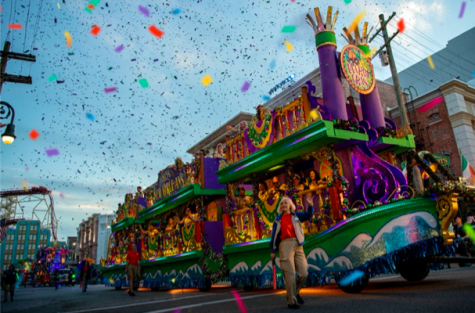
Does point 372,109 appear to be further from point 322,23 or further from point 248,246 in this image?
point 248,246

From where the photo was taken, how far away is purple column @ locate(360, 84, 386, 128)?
9.52 metres

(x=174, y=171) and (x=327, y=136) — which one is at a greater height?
(x=174, y=171)

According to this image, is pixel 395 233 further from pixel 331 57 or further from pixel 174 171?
pixel 174 171

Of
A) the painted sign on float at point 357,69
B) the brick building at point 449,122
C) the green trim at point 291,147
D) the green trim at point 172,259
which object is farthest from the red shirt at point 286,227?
the brick building at point 449,122

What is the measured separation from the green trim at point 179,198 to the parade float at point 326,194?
43mm

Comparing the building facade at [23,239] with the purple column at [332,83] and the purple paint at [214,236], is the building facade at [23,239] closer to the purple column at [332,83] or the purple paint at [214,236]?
the purple paint at [214,236]

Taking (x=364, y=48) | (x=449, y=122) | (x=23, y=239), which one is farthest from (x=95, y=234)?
(x=364, y=48)

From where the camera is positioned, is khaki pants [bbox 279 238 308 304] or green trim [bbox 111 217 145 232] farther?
green trim [bbox 111 217 145 232]

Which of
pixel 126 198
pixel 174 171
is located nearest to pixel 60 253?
pixel 126 198

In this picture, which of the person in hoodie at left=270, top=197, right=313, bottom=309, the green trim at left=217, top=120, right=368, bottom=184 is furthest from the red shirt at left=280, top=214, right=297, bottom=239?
the green trim at left=217, top=120, right=368, bottom=184

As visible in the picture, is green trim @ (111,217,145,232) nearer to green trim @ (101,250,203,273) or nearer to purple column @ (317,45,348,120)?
green trim @ (101,250,203,273)

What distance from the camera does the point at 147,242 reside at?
15695mm

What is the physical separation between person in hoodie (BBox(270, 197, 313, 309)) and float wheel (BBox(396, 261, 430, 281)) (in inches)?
119

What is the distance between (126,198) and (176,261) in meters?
7.72
